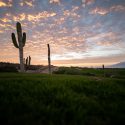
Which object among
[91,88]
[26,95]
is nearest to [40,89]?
[26,95]

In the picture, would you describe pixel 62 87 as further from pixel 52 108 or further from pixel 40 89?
pixel 52 108

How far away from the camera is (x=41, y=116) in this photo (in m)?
9.11

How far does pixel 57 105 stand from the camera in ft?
34.7

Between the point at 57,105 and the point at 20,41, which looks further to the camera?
the point at 20,41

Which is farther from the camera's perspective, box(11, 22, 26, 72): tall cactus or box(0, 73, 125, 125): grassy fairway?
box(11, 22, 26, 72): tall cactus

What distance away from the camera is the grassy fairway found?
9000 mm

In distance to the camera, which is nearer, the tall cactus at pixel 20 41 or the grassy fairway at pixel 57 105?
the grassy fairway at pixel 57 105

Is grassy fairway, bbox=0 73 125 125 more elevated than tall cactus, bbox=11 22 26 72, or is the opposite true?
tall cactus, bbox=11 22 26 72

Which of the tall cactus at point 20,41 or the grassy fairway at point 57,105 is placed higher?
the tall cactus at point 20,41

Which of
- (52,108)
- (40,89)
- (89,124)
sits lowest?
(89,124)

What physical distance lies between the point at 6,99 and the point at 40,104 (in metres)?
2.01

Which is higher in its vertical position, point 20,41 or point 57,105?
point 20,41

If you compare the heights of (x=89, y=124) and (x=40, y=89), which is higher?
(x=40, y=89)

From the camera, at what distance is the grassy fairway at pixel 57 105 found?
900 centimetres
